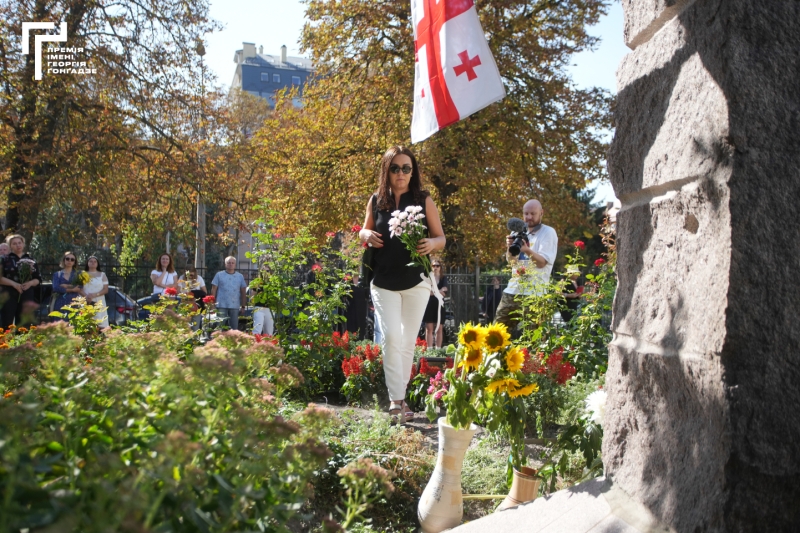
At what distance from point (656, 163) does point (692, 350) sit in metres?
0.60

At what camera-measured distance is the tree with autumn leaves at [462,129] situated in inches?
574

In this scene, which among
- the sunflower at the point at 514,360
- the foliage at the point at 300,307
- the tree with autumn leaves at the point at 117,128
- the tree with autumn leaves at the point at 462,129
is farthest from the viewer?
the tree with autumn leaves at the point at 462,129

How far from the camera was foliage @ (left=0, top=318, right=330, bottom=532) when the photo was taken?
42.6 inches

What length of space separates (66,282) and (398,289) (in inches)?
246

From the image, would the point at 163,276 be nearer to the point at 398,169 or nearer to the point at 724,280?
the point at 398,169

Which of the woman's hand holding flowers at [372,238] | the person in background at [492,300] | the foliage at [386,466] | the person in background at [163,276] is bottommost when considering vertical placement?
the foliage at [386,466]

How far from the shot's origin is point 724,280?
1769 mm

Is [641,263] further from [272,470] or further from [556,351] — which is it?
[556,351]

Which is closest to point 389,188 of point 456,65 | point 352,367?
point 456,65

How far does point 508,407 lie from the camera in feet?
10.0

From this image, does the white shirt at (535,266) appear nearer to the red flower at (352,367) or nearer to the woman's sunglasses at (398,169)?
the woman's sunglasses at (398,169)

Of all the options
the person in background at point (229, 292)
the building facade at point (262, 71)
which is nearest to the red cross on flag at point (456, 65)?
the person in background at point (229, 292)

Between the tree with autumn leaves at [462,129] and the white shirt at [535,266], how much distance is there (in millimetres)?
7668

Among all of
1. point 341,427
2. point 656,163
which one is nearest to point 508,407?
point 341,427
